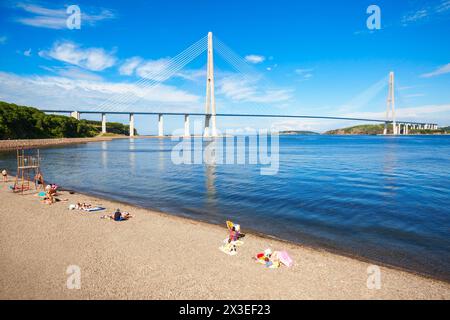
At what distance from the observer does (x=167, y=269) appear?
236 inches

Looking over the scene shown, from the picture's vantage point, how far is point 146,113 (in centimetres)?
11812

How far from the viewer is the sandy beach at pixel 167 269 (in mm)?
5141

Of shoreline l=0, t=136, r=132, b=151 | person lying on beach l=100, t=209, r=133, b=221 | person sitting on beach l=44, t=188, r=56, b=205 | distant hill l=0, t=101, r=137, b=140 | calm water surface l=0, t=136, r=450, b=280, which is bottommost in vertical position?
calm water surface l=0, t=136, r=450, b=280

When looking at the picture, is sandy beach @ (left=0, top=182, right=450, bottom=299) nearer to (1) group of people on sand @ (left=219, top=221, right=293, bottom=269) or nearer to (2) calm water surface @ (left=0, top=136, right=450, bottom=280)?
(1) group of people on sand @ (left=219, top=221, right=293, bottom=269)

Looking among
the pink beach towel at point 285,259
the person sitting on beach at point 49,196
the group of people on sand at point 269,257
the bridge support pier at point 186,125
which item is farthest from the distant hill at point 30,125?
the pink beach towel at point 285,259

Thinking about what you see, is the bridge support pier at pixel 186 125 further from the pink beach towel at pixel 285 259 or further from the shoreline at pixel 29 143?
the pink beach towel at pixel 285 259

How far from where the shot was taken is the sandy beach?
5.14 metres

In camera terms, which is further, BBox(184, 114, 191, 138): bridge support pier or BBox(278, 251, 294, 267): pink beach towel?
BBox(184, 114, 191, 138): bridge support pier

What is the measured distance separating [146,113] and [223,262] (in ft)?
389

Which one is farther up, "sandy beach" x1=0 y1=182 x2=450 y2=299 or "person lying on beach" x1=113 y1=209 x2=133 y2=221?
"person lying on beach" x1=113 y1=209 x2=133 y2=221

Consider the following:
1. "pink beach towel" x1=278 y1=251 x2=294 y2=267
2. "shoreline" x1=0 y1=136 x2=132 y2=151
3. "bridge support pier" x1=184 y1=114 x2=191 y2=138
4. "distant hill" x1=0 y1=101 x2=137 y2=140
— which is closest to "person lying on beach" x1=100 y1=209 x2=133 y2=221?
"pink beach towel" x1=278 y1=251 x2=294 y2=267
